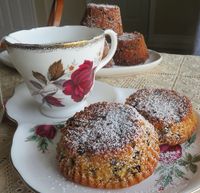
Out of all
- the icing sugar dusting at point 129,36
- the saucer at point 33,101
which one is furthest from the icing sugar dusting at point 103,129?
the icing sugar dusting at point 129,36

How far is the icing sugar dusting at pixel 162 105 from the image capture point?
0.41 meters

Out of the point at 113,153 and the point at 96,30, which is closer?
the point at 113,153

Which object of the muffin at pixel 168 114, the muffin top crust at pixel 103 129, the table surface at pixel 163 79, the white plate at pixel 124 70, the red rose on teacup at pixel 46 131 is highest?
the muffin top crust at pixel 103 129

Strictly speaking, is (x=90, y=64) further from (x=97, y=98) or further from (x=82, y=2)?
(x=82, y=2)

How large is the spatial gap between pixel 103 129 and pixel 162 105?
0.12 m

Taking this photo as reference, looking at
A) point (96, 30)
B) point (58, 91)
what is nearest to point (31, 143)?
point (58, 91)

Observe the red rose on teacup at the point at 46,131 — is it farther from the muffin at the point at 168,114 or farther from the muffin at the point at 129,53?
the muffin at the point at 129,53

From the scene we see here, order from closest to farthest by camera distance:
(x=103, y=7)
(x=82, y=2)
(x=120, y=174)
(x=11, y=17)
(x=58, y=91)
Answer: (x=120, y=174) < (x=58, y=91) < (x=103, y=7) < (x=11, y=17) < (x=82, y=2)

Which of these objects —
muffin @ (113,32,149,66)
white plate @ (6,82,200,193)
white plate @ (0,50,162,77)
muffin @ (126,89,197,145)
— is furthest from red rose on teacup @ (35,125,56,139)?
muffin @ (113,32,149,66)

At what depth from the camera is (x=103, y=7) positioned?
33.7 inches

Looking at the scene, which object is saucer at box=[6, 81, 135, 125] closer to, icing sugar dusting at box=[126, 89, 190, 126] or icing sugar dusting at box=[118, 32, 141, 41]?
icing sugar dusting at box=[126, 89, 190, 126]

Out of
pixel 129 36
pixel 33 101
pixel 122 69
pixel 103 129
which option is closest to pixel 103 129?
pixel 103 129

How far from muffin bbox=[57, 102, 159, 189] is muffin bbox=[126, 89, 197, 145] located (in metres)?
0.02

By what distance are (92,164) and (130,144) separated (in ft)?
0.17
